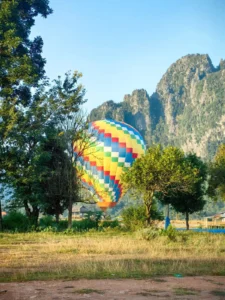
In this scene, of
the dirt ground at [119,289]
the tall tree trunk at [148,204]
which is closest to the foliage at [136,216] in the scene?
the tall tree trunk at [148,204]

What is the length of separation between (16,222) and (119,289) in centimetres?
2490

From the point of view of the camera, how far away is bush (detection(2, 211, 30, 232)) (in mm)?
30934

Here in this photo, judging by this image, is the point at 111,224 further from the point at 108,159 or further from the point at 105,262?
the point at 105,262

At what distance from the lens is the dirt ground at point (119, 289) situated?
798 cm

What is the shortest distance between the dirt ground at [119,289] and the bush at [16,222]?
2160 cm

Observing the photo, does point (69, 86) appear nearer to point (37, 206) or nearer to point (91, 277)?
point (37, 206)

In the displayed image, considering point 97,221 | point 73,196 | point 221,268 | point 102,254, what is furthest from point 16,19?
point 221,268

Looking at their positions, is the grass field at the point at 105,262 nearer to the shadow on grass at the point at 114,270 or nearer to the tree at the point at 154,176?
the shadow on grass at the point at 114,270

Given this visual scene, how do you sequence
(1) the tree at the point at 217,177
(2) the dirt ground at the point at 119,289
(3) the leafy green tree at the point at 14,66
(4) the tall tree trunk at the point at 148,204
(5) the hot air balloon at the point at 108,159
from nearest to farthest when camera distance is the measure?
(2) the dirt ground at the point at 119,289 → (3) the leafy green tree at the point at 14,66 → (4) the tall tree trunk at the point at 148,204 → (1) the tree at the point at 217,177 → (5) the hot air balloon at the point at 108,159

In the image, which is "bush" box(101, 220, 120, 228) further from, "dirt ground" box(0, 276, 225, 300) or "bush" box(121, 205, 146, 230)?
"dirt ground" box(0, 276, 225, 300)

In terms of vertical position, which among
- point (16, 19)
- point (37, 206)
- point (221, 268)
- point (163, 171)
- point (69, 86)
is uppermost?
point (16, 19)

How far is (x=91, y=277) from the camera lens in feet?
34.0

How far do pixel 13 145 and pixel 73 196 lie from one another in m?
6.33

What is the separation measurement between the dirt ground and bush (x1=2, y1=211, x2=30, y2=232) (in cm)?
2160
